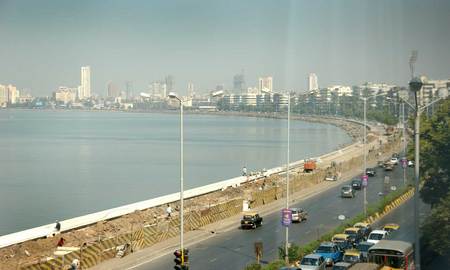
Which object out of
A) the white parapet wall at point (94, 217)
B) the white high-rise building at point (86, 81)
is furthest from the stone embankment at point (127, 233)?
the white high-rise building at point (86, 81)

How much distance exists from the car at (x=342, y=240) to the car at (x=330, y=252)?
233 mm

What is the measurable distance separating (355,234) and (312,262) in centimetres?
181

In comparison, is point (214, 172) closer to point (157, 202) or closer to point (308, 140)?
point (157, 202)

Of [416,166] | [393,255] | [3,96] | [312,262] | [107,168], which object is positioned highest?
[3,96]

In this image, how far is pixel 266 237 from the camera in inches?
333

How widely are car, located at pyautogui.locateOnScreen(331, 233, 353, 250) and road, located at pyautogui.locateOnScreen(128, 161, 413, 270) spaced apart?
620mm

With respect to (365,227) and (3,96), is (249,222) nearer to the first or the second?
(365,227)

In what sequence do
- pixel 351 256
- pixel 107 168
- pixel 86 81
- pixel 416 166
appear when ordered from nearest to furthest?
pixel 416 166 → pixel 351 256 → pixel 107 168 → pixel 86 81

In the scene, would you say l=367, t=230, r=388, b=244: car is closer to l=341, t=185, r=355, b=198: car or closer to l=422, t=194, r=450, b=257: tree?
l=422, t=194, r=450, b=257: tree

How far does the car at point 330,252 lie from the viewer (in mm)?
6411

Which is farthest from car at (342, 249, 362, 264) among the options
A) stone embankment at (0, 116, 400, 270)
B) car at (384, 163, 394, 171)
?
car at (384, 163, 394, 171)

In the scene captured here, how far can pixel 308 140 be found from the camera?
1593 inches

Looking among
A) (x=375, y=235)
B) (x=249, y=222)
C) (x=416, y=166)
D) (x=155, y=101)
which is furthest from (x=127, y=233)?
(x=155, y=101)

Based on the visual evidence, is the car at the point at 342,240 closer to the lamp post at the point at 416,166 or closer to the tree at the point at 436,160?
the tree at the point at 436,160
